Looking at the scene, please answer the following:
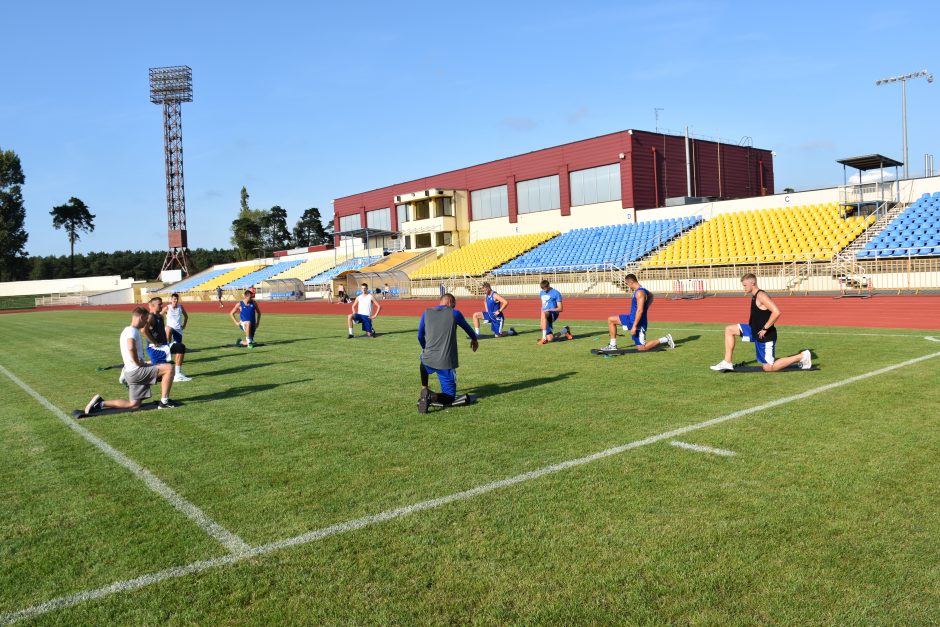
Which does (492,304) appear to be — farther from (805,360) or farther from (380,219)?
(380,219)

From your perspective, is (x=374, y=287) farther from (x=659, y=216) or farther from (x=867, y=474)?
(x=867, y=474)

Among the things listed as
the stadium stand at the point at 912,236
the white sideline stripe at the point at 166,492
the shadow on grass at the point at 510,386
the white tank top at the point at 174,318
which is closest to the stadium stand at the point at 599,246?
the stadium stand at the point at 912,236

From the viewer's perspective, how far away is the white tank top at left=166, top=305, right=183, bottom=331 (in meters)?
14.7

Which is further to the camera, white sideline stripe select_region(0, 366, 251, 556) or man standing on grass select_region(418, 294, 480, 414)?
man standing on grass select_region(418, 294, 480, 414)

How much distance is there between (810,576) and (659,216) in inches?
1766

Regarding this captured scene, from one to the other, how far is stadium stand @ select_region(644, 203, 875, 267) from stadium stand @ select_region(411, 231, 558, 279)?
42.8 feet

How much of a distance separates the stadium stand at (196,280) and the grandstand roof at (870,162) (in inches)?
2700

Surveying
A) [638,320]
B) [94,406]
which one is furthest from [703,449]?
[94,406]

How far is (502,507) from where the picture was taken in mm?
5082

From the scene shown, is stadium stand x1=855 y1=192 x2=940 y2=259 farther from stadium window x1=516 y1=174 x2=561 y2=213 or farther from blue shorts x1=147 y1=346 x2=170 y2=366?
blue shorts x1=147 y1=346 x2=170 y2=366

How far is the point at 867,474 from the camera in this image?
17.9 feet

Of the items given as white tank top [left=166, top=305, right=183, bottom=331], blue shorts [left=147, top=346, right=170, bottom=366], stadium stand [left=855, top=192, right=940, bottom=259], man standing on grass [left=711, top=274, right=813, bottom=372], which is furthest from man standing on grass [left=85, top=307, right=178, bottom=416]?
stadium stand [left=855, top=192, right=940, bottom=259]

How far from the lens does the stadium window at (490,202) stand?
57969mm

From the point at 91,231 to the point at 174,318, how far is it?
114 metres
